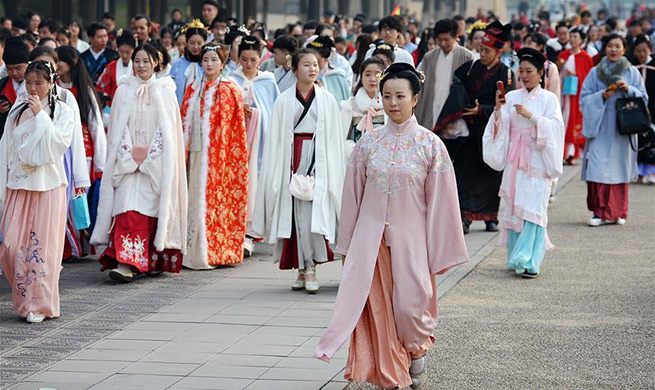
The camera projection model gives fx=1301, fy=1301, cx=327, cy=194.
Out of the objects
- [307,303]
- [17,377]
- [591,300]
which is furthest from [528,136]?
[17,377]

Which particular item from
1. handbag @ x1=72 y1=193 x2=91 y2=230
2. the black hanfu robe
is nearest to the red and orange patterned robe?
handbag @ x1=72 y1=193 x2=91 y2=230

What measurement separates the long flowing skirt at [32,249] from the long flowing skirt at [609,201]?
6300mm

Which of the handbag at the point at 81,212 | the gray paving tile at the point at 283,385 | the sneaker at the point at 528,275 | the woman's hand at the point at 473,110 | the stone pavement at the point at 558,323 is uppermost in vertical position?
the woman's hand at the point at 473,110

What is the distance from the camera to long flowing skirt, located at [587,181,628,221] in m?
12.7

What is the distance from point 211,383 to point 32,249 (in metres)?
2.18

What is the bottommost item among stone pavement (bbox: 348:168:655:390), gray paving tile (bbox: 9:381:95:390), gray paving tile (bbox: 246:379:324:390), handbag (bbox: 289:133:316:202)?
gray paving tile (bbox: 9:381:95:390)

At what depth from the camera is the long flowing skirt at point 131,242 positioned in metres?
9.31

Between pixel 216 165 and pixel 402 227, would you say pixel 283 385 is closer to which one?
pixel 402 227

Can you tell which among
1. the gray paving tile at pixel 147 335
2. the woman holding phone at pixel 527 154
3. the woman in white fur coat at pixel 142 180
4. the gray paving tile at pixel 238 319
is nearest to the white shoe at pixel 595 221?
the woman holding phone at pixel 527 154

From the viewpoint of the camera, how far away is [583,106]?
516 inches

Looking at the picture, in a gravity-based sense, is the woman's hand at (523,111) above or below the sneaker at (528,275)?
above

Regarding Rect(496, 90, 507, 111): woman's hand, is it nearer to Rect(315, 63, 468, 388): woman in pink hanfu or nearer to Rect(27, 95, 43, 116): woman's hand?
Rect(315, 63, 468, 388): woman in pink hanfu

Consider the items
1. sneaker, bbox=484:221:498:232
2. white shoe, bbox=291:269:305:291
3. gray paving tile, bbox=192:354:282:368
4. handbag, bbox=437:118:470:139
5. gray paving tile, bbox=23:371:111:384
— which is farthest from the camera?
sneaker, bbox=484:221:498:232

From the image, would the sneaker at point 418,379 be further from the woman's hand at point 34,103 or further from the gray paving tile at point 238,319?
the woman's hand at point 34,103
